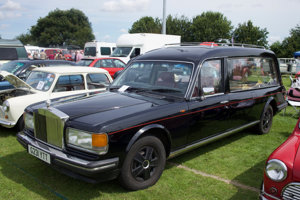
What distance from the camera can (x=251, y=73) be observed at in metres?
5.73

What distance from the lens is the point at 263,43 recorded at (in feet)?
150

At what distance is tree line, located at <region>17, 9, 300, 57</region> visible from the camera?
40000 millimetres

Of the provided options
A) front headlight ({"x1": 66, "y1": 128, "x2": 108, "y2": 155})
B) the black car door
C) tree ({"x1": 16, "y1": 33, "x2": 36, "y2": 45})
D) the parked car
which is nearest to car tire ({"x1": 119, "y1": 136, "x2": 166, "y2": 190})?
front headlight ({"x1": 66, "y1": 128, "x2": 108, "y2": 155})

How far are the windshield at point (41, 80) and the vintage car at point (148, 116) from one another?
6.90 feet

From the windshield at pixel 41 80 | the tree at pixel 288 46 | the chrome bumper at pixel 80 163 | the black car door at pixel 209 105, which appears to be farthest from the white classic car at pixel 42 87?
the tree at pixel 288 46

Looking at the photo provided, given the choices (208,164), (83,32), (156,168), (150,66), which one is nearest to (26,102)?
(150,66)

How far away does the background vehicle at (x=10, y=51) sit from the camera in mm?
12535

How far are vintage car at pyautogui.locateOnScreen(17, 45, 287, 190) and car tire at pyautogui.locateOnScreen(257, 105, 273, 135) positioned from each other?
35cm

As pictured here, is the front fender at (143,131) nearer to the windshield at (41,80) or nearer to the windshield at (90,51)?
the windshield at (41,80)

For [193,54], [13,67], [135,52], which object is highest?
[135,52]

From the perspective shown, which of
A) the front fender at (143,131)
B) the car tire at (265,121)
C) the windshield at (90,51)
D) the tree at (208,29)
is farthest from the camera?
the tree at (208,29)

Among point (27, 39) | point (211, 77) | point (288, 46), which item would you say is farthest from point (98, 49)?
point (27, 39)

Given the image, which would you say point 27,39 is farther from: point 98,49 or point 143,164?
point 143,164

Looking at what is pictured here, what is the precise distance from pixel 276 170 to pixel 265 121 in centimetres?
387
